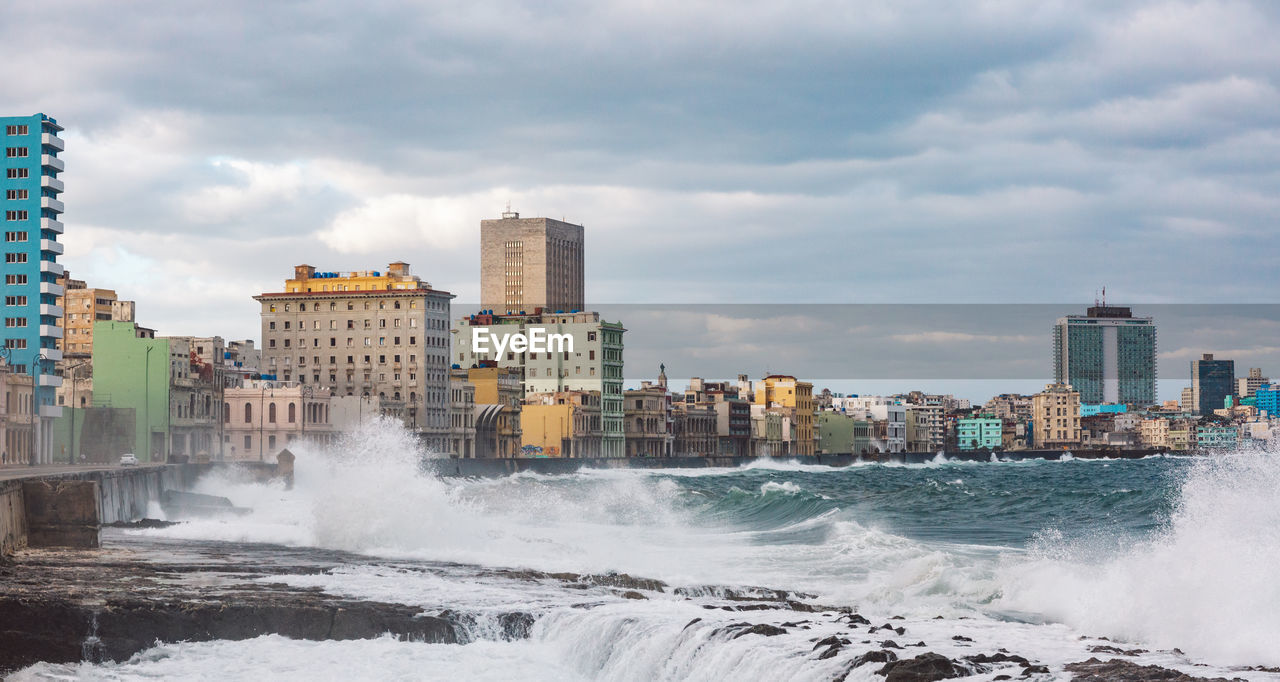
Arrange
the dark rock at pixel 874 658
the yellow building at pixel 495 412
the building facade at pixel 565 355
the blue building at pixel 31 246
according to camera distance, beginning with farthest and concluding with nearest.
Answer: the building facade at pixel 565 355 < the yellow building at pixel 495 412 < the blue building at pixel 31 246 < the dark rock at pixel 874 658

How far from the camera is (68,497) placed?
31469 millimetres

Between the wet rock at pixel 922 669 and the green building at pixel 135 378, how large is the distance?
85007mm

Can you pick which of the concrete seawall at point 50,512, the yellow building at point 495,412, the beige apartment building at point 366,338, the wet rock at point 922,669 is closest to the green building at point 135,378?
the beige apartment building at point 366,338

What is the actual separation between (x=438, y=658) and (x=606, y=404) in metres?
152

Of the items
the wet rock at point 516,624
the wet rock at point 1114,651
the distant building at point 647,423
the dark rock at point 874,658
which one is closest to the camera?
the dark rock at point 874,658

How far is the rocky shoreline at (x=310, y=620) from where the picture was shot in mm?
17469

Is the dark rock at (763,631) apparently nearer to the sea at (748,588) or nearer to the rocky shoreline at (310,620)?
the rocky shoreline at (310,620)

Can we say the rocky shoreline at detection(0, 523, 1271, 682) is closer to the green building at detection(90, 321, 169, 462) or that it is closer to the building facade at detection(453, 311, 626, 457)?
the green building at detection(90, 321, 169, 462)

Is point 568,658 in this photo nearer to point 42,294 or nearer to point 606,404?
point 42,294

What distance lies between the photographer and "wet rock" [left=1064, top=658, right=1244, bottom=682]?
1644 cm

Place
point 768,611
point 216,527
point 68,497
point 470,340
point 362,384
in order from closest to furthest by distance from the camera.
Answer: point 768,611, point 68,497, point 216,527, point 362,384, point 470,340

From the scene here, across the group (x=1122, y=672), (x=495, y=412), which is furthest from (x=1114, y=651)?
(x=495, y=412)

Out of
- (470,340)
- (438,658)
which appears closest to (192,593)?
(438,658)

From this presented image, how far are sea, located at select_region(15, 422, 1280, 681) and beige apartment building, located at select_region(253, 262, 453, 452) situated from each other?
305 ft
